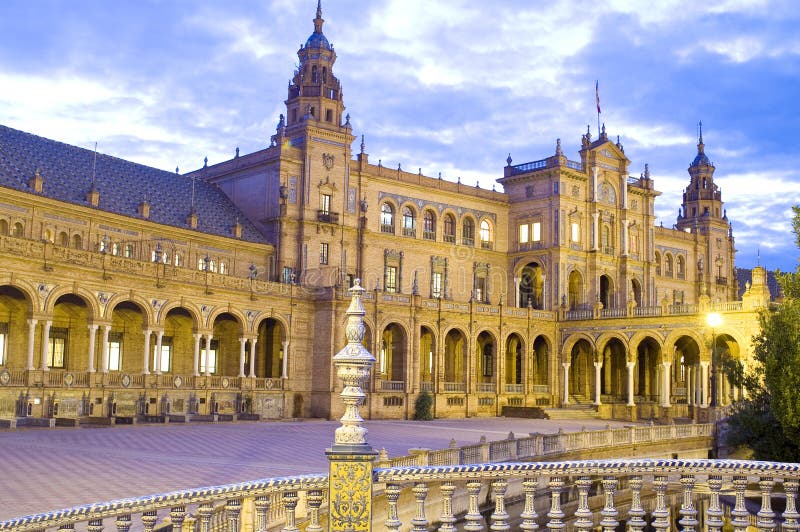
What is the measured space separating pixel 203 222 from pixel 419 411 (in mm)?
16535

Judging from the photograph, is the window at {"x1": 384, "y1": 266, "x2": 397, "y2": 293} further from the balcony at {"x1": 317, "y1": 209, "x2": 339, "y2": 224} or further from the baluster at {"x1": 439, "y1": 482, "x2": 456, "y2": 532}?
the baluster at {"x1": 439, "y1": 482, "x2": 456, "y2": 532}

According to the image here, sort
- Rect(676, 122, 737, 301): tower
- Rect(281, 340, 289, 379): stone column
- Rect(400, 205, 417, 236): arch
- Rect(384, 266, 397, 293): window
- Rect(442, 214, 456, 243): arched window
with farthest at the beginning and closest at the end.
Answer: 1. Rect(676, 122, 737, 301): tower
2. Rect(442, 214, 456, 243): arched window
3. Rect(400, 205, 417, 236): arch
4. Rect(384, 266, 397, 293): window
5. Rect(281, 340, 289, 379): stone column

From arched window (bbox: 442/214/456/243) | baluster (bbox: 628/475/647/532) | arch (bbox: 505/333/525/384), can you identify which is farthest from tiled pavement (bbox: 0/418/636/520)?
arched window (bbox: 442/214/456/243)

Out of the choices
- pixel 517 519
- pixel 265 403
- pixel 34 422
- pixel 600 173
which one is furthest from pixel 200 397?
pixel 600 173

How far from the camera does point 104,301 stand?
1591 inches

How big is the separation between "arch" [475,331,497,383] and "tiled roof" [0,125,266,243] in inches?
678

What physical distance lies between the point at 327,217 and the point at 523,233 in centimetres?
1796

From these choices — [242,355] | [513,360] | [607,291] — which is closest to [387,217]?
[513,360]

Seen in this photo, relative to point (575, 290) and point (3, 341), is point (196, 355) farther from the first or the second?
point (575, 290)

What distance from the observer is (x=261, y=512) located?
865 cm

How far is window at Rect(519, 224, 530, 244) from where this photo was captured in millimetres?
68125

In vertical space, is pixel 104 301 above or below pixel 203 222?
below

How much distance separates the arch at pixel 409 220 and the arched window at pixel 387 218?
0.91 m

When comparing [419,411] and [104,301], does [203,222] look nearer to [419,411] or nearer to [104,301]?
[104,301]
